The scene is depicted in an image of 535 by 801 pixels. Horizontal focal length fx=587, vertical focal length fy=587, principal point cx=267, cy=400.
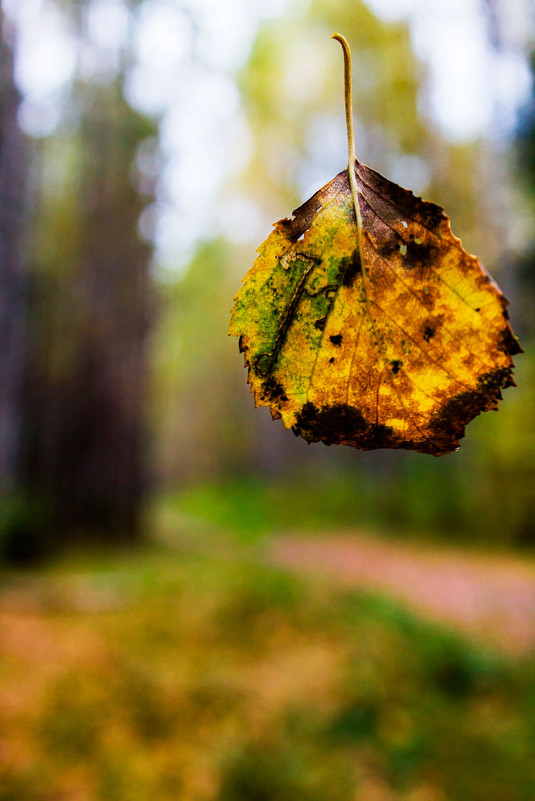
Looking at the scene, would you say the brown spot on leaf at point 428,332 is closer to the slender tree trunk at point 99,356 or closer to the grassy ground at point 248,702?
the grassy ground at point 248,702

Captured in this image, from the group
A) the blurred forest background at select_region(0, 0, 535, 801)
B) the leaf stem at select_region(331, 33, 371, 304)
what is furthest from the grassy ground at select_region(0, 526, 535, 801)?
the leaf stem at select_region(331, 33, 371, 304)

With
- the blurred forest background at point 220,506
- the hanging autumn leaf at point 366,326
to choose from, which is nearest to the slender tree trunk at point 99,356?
the blurred forest background at point 220,506

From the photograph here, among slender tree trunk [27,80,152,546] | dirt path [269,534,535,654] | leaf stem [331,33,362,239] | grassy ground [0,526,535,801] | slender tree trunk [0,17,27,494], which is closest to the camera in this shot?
leaf stem [331,33,362,239]

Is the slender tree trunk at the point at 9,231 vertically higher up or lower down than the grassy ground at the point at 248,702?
higher up

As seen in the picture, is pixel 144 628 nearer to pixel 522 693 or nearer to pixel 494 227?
pixel 522 693

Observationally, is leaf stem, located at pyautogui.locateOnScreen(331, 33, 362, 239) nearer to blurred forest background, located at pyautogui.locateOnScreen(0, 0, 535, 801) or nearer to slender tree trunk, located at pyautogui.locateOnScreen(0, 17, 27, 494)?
blurred forest background, located at pyautogui.locateOnScreen(0, 0, 535, 801)

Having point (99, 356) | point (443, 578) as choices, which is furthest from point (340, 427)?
point (99, 356)

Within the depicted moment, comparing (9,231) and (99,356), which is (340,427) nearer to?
(9,231)
